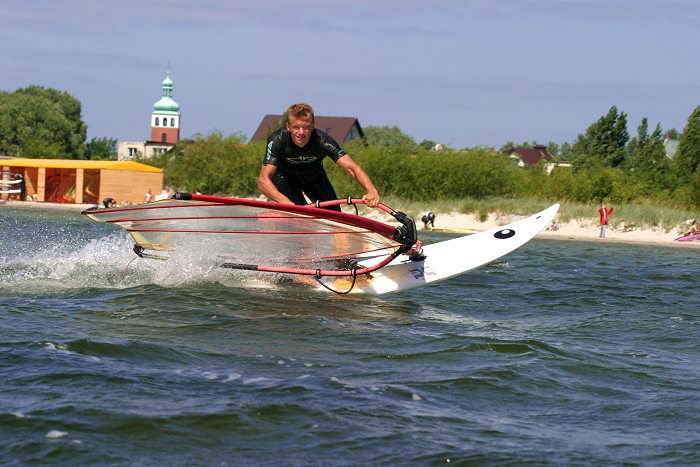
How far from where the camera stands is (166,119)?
158 m

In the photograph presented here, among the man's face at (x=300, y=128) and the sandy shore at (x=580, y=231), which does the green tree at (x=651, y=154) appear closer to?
the sandy shore at (x=580, y=231)

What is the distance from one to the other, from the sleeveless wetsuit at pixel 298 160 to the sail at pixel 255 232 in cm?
46

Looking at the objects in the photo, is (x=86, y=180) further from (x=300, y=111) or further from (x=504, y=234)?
(x=300, y=111)

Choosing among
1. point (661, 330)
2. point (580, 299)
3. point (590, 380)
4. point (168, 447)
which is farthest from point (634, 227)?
point (168, 447)

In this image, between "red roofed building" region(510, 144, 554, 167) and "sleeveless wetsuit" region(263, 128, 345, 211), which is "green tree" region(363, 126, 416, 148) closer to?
"red roofed building" region(510, 144, 554, 167)

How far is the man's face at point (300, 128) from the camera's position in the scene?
359 inches

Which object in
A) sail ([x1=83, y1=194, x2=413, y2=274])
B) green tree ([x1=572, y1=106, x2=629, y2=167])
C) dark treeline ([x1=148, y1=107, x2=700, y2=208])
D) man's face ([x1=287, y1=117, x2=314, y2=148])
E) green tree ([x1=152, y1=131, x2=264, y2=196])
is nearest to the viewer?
sail ([x1=83, y1=194, x2=413, y2=274])

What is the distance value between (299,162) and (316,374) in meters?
3.82

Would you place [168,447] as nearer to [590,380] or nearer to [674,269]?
[590,380]

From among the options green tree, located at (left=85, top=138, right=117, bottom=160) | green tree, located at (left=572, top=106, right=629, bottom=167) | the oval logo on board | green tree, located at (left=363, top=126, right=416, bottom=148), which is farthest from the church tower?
the oval logo on board

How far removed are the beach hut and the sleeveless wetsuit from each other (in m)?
38.0

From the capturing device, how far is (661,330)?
9008 millimetres

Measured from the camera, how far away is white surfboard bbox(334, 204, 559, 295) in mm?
10164

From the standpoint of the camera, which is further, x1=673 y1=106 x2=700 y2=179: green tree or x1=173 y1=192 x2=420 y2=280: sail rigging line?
x1=673 y1=106 x2=700 y2=179: green tree
